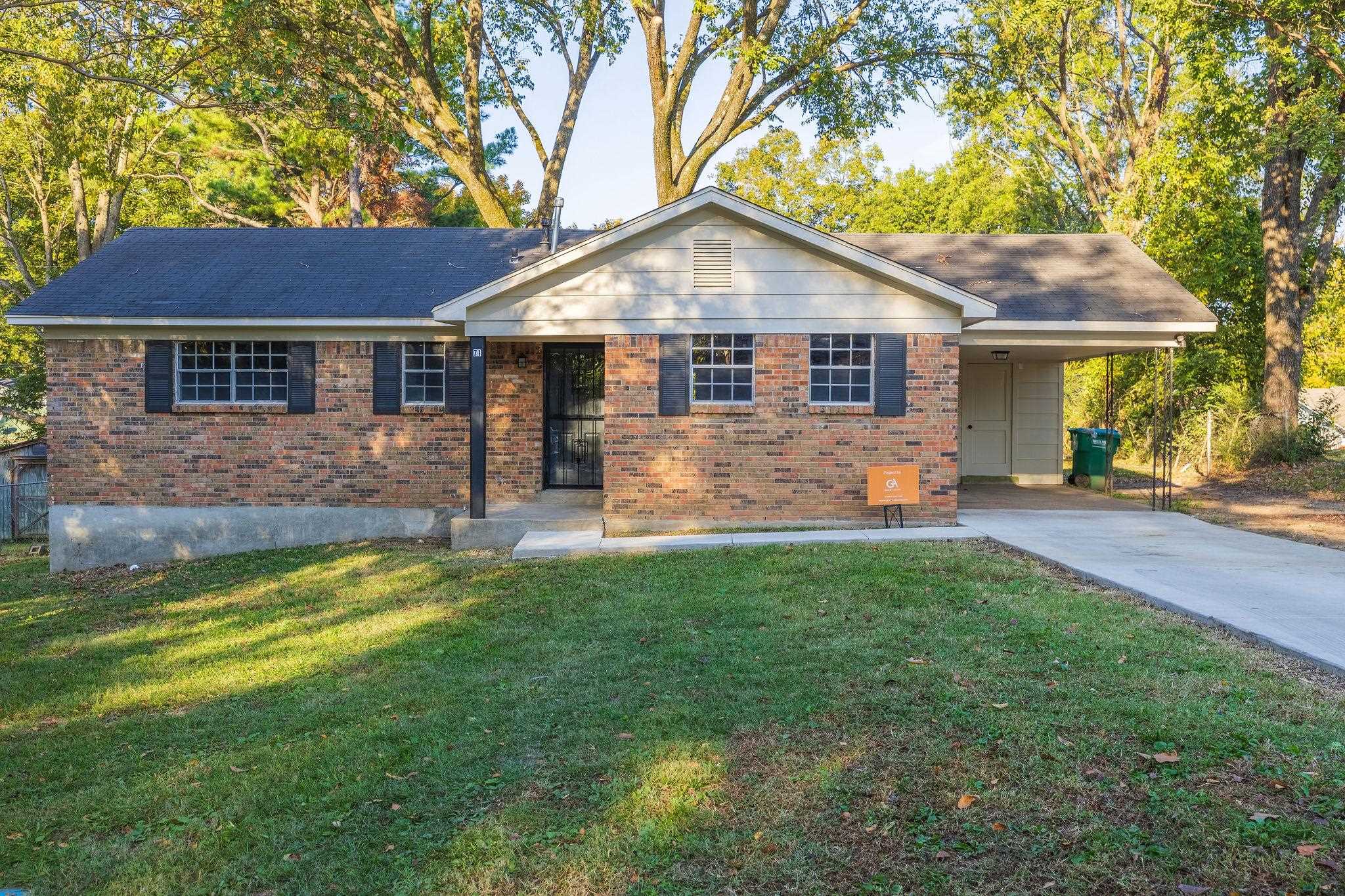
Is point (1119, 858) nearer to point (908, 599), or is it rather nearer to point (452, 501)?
point (908, 599)

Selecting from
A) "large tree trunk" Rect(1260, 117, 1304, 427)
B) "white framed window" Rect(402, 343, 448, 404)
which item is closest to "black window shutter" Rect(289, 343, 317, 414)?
"white framed window" Rect(402, 343, 448, 404)

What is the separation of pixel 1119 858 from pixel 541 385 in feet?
36.5

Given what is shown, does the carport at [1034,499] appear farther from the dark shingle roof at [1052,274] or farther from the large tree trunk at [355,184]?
the large tree trunk at [355,184]

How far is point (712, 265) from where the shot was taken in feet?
39.4

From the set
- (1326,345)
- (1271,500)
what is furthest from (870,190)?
(1271,500)

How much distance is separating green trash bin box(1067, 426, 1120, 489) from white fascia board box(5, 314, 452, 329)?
38.1 feet

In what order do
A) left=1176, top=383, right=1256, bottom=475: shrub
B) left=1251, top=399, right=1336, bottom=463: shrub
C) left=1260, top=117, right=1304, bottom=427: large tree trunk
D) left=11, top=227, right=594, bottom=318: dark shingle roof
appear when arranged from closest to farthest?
left=11, top=227, right=594, bottom=318: dark shingle roof < left=1251, top=399, right=1336, bottom=463: shrub < left=1260, top=117, right=1304, bottom=427: large tree trunk < left=1176, top=383, right=1256, bottom=475: shrub

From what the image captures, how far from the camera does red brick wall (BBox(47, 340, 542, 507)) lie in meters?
13.4

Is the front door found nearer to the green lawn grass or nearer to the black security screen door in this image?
the black security screen door

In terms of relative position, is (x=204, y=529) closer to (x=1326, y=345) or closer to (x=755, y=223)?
(x=755, y=223)

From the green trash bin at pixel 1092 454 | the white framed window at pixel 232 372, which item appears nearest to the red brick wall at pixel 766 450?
the white framed window at pixel 232 372

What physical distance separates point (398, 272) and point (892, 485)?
8531 millimetres

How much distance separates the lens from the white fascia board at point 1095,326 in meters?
13.1

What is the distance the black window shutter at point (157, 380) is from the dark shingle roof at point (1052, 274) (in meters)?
10.5
